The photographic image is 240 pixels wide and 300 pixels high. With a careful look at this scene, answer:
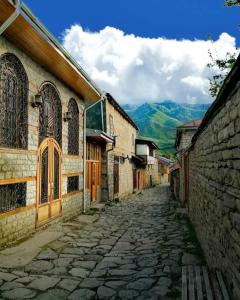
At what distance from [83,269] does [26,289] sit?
1.25 metres

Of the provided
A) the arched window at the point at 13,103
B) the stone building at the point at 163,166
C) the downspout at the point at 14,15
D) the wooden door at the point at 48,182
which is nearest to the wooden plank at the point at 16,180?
the wooden door at the point at 48,182

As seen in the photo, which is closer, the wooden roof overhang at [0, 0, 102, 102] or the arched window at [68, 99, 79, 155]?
the wooden roof overhang at [0, 0, 102, 102]

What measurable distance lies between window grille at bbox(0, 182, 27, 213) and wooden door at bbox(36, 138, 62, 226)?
83cm

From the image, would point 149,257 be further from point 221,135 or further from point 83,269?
point 221,135

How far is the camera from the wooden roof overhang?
5977 mm

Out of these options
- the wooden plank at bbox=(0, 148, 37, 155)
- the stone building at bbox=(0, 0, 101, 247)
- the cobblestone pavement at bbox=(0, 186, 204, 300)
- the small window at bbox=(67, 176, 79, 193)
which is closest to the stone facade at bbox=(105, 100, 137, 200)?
the small window at bbox=(67, 176, 79, 193)

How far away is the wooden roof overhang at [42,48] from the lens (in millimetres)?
5977

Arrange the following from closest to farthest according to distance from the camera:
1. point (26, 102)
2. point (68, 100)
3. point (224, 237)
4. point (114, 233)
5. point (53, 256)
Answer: point (224, 237) → point (53, 256) → point (26, 102) → point (114, 233) → point (68, 100)

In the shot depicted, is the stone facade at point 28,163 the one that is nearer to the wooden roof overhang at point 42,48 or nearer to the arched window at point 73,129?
the wooden roof overhang at point 42,48

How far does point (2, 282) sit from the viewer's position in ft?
16.0

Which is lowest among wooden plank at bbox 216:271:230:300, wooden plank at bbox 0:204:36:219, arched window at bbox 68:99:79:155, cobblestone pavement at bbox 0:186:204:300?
cobblestone pavement at bbox 0:186:204:300

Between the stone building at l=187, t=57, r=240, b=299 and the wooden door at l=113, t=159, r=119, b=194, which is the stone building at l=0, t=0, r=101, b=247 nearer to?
the stone building at l=187, t=57, r=240, b=299

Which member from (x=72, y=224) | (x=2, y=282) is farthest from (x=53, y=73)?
(x=2, y=282)

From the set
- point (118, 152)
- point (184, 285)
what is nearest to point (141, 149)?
point (118, 152)
